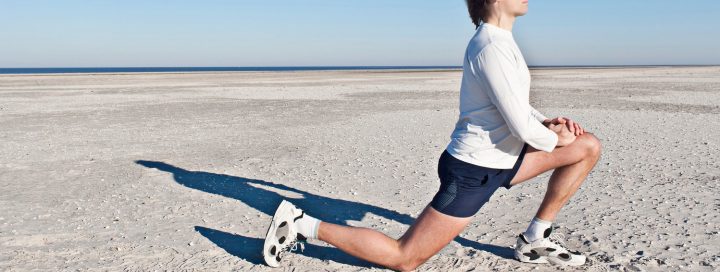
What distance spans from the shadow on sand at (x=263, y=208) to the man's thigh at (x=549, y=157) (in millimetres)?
759

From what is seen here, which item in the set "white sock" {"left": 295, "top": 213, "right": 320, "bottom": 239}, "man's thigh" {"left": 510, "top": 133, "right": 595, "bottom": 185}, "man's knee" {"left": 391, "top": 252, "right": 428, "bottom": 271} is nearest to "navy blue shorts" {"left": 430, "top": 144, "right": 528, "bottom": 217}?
"man's thigh" {"left": 510, "top": 133, "right": 595, "bottom": 185}

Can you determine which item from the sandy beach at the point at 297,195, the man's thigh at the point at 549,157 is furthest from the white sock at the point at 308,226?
the man's thigh at the point at 549,157

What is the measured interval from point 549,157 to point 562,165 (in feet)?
0.42

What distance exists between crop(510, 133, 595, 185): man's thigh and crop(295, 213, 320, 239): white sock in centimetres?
110

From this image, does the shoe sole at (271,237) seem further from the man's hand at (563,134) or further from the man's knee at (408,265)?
the man's hand at (563,134)

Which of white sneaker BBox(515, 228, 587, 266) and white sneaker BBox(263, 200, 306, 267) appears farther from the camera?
white sneaker BBox(515, 228, 587, 266)

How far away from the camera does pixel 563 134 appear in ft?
10.9

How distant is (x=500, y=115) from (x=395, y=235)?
1696 millimetres

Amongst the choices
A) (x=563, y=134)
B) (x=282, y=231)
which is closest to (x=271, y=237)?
(x=282, y=231)

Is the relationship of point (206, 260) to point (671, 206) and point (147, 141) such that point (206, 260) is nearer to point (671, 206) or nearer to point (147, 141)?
point (671, 206)

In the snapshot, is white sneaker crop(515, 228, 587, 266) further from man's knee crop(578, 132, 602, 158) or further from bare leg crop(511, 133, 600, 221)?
man's knee crop(578, 132, 602, 158)

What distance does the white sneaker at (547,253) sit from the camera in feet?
12.3

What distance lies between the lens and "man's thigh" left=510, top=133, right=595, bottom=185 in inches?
135

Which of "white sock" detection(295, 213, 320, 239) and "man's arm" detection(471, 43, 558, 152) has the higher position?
"man's arm" detection(471, 43, 558, 152)
